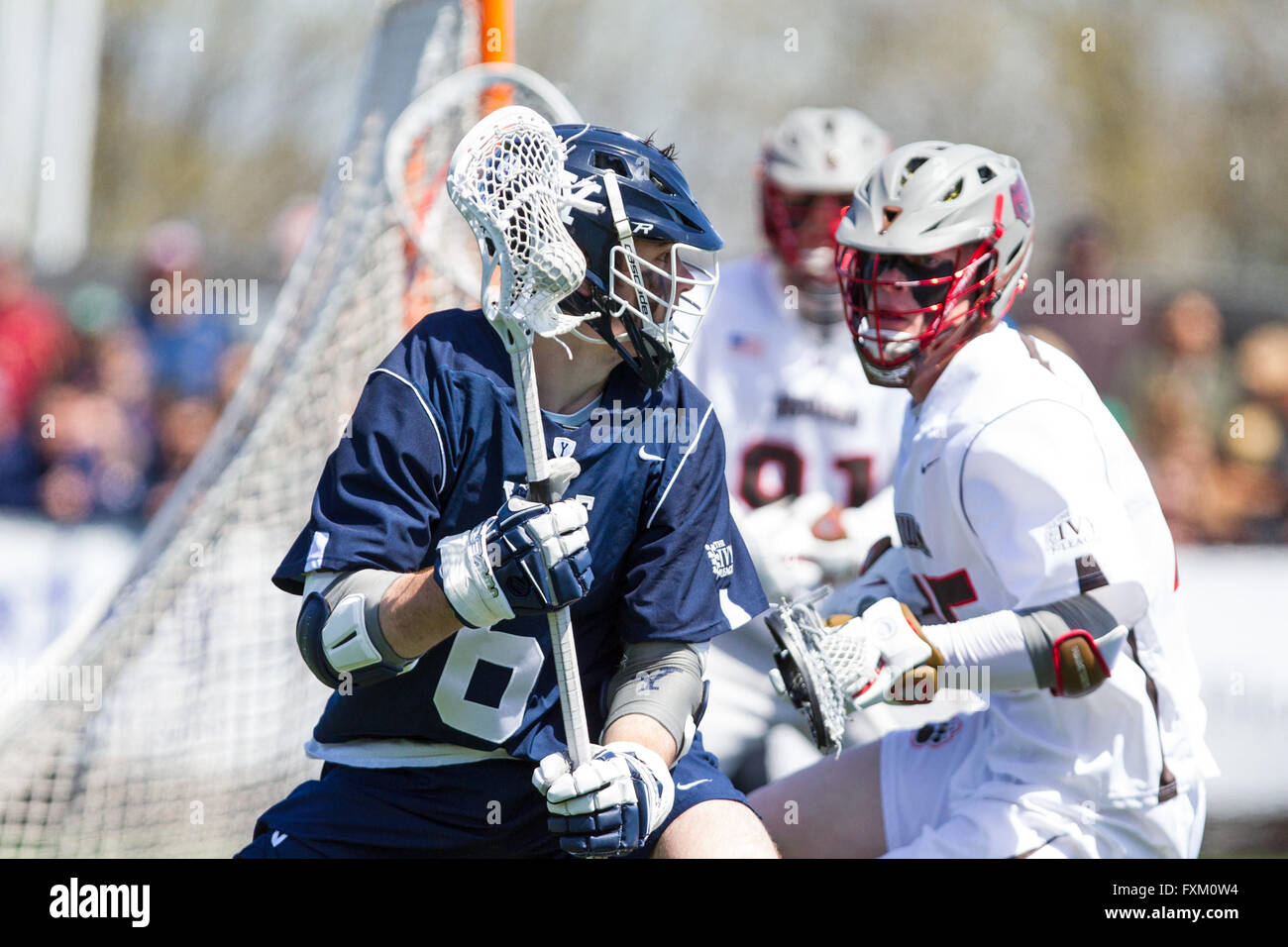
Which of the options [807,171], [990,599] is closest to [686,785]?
[990,599]

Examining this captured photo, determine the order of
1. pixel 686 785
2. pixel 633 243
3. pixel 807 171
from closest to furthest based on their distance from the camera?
pixel 633 243 < pixel 686 785 < pixel 807 171

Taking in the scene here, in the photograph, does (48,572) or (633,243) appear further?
(48,572)

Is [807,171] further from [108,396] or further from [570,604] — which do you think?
[108,396]

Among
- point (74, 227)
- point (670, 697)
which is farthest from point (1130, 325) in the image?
point (74, 227)

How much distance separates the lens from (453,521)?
289 cm

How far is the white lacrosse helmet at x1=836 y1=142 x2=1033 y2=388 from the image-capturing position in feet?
11.5

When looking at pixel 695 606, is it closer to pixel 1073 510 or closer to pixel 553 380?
pixel 553 380

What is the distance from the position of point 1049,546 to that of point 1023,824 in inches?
24.3

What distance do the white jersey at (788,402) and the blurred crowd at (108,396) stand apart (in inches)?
124

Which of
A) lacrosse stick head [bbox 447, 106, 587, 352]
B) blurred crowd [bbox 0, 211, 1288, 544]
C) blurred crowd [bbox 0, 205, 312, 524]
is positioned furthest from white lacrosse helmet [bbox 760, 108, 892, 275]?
blurred crowd [bbox 0, 205, 312, 524]

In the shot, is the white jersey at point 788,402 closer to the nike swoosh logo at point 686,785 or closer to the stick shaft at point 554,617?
the nike swoosh logo at point 686,785

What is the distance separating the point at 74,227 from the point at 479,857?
1166cm

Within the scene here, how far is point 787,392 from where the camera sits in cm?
554

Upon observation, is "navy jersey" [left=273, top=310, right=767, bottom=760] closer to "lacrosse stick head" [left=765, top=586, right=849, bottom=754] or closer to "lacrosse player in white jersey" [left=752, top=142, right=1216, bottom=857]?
"lacrosse stick head" [left=765, top=586, right=849, bottom=754]
